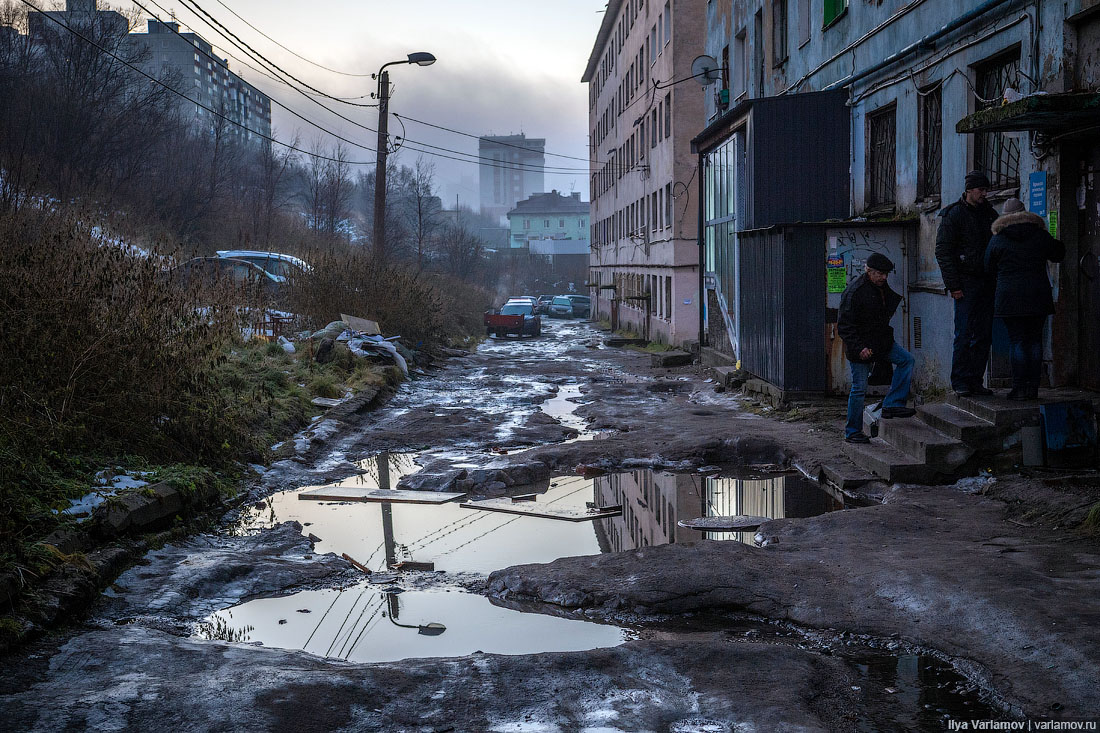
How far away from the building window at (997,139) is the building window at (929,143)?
1099mm

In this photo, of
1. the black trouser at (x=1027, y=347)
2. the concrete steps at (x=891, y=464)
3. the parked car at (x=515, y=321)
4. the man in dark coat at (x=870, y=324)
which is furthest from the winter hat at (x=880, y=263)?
the parked car at (x=515, y=321)

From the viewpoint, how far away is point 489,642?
Result: 188 inches

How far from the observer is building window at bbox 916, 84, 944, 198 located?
457 inches

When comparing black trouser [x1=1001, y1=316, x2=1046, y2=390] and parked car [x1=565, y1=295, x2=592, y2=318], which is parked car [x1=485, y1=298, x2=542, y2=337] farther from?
black trouser [x1=1001, y1=316, x2=1046, y2=390]

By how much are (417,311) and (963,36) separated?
51.0 feet

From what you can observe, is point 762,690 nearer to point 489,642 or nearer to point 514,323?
point 489,642

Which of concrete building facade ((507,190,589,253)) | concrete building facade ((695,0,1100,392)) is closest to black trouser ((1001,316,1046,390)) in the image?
concrete building facade ((695,0,1100,392))

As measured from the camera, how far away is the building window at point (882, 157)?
1316 cm

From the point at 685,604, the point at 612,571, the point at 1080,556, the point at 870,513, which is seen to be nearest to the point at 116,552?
the point at 612,571

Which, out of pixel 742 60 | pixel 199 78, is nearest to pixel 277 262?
pixel 742 60

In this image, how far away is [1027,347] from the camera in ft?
26.3

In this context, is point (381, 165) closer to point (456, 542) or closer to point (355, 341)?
point (355, 341)

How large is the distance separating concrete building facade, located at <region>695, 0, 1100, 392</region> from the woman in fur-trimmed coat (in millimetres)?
739

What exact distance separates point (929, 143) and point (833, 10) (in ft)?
13.5
